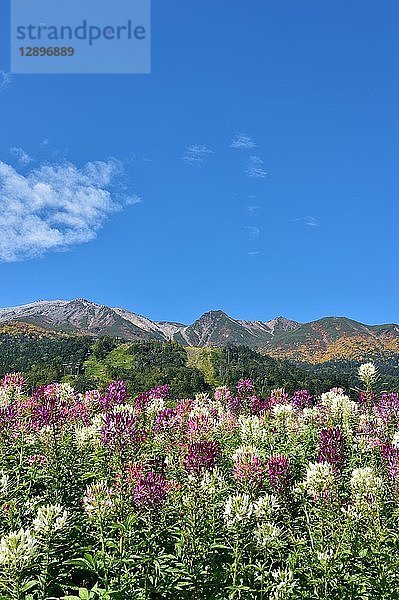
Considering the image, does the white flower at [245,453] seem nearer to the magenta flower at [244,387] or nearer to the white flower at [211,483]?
the white flower at [211,483]

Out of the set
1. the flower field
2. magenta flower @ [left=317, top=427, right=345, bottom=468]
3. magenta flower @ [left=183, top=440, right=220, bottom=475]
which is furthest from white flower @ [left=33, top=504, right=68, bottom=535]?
magenta flower @ [left=317, top=427, right=345, bottom=468]

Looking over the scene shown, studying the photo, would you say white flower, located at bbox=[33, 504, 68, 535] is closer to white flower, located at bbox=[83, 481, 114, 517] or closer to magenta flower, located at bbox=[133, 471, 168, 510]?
white flower, located at bbox=[83, 481, 114, 517]

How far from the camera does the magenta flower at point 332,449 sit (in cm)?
808

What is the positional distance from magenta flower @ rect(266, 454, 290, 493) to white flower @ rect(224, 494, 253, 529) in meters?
0.90

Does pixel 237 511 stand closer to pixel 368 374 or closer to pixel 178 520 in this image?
pixel 178 520

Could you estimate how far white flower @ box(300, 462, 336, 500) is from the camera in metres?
7.22

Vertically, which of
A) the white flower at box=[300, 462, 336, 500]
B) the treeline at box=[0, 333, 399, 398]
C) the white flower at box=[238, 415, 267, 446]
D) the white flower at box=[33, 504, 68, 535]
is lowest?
the white flower at box=[33, 504, 68, 535]

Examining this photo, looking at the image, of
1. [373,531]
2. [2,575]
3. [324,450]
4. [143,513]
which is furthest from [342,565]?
[2,575]

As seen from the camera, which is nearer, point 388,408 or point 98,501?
point 98,501

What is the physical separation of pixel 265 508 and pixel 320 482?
1.05m

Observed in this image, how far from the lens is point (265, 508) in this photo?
6.75 m

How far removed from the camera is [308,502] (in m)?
7.57

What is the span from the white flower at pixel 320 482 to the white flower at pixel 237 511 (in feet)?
3.88

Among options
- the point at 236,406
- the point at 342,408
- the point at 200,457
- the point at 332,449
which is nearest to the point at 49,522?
the point at 200,457
